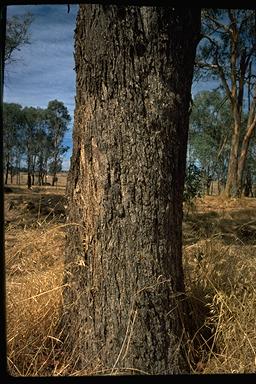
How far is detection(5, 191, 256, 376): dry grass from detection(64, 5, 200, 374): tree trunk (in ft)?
0.61

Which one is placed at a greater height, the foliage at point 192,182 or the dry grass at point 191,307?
the foliage at point 192,182

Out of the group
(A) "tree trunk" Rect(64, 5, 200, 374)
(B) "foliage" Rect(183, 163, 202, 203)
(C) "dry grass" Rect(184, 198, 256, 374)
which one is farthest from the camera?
(B) "foliage" Rect(183, 163, 202, 203)

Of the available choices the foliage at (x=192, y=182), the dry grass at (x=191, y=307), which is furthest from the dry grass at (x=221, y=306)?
the foliage at (x=192, y=182)

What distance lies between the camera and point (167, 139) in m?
1.97

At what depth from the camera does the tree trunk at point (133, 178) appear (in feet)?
6.24

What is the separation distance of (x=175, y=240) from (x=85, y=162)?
520 millimetres

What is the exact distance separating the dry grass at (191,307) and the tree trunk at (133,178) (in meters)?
0.19

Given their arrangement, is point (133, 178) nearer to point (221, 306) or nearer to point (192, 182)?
point (221, 306)

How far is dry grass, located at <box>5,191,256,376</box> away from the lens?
82.4 inches

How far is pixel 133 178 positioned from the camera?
75.8 inches

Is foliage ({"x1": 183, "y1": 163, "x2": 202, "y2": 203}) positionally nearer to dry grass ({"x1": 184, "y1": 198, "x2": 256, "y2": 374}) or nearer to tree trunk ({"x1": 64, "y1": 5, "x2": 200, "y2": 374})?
dry grass ({"x1": 184, "y1": 198, "x2": 256, "y2": 374})

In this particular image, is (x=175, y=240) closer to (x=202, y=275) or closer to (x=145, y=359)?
(x=145, y=359)

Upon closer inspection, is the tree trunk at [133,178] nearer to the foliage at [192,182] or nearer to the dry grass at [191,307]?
the dry grass at [191,307]

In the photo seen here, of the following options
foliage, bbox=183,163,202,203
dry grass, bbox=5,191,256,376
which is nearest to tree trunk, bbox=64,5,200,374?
dry grass, bbox=5,191,256,376
